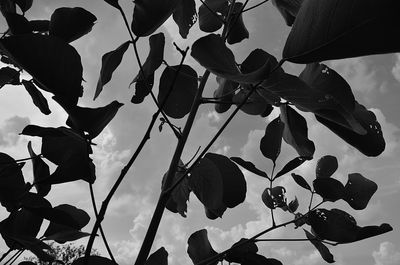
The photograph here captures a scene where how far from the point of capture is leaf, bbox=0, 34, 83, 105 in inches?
19.9

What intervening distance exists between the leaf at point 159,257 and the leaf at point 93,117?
32cm

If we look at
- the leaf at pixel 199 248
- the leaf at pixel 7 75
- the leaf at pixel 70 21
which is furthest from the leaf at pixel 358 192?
the leaf at pixel 7 75

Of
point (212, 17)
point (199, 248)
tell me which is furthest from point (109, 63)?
point (212, 17)

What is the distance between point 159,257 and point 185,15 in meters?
0.64

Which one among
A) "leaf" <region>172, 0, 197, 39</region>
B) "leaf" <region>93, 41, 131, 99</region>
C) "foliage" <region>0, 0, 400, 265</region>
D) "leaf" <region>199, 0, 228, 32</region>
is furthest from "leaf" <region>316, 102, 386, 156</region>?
"leaf" <region>199, 0, 228, 32</region>

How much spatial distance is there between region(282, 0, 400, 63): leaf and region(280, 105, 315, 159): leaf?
0.45 m

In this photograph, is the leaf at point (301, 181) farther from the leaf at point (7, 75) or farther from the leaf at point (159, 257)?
the leaf at point (7, 75)

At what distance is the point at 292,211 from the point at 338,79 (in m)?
0.62

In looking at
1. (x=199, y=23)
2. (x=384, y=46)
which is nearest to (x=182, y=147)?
(x=384, y=46)

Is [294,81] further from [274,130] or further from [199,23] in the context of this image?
[199,23]

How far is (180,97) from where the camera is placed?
3.34 ft

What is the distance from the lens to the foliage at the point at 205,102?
18.5 inches

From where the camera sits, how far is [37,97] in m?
1.04

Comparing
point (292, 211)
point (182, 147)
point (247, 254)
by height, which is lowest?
point (247, 254)
